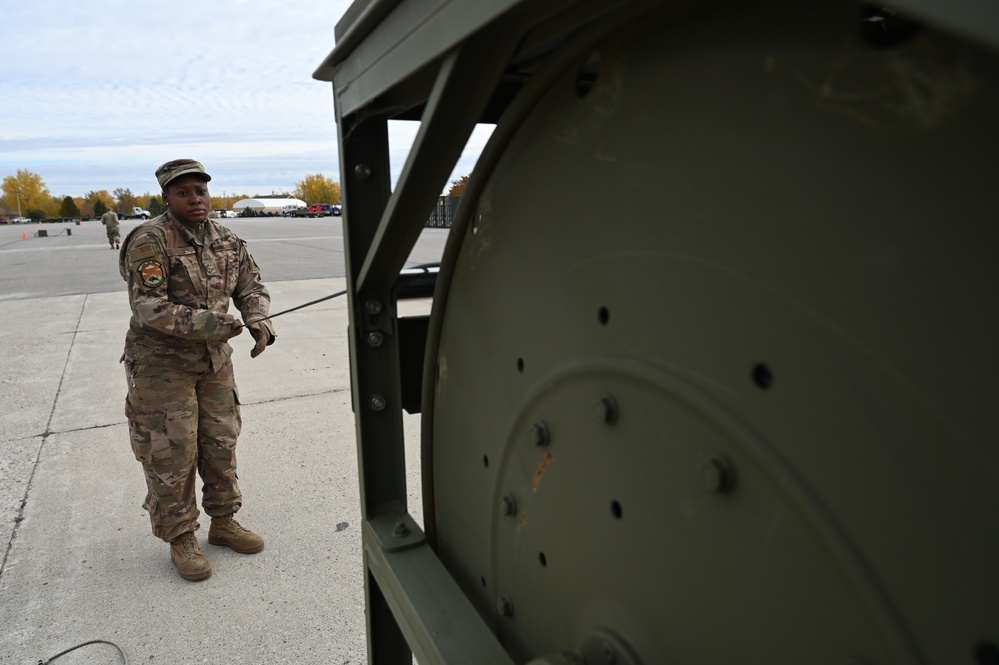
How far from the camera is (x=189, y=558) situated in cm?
300

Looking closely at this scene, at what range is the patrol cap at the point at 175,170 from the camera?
284 cm

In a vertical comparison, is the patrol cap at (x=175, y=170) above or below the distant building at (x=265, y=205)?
below

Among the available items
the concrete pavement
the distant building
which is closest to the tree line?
the distant building

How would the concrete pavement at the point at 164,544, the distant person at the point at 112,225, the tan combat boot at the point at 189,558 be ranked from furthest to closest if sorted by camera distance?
the distant person at the point at 112,225 < the tan combat boot at the point at 189,558 < the concrete pavement at the point at 164,544

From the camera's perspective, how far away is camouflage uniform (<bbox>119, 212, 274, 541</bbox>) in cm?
276

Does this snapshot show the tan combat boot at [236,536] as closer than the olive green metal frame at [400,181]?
No

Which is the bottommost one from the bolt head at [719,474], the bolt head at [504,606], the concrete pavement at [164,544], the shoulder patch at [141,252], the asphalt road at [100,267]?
the concrete pavement at [164,544]

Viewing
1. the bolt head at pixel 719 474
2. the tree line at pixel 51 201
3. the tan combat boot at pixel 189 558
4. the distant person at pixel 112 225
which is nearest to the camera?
the bolt head at pixel 719 474

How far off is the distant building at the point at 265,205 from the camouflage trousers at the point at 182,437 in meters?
87.2

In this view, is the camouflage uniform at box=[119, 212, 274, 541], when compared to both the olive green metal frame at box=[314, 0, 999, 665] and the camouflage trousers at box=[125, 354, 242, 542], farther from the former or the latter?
the olive green metal frame at box=[314, 0, 999, 665]

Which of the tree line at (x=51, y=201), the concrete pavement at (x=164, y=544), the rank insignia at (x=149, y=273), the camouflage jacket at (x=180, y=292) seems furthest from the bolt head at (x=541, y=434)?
the tree line at (x=51, y=201)

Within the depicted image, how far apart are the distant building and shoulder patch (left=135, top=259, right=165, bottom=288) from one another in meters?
87.4

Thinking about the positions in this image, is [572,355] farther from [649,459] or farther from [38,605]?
[38,605]

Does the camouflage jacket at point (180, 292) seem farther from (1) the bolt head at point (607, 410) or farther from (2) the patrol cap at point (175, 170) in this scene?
(1) the bolt head at point (607, 410)
